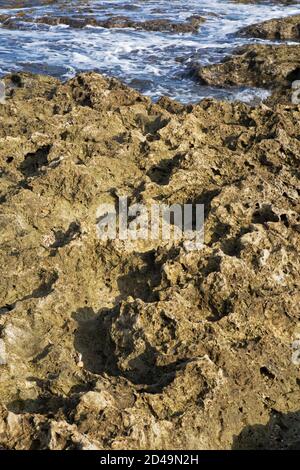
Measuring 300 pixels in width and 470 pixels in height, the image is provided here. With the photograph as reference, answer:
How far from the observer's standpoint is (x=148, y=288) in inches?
174

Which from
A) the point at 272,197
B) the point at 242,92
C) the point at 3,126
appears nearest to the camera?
the point at 272,197

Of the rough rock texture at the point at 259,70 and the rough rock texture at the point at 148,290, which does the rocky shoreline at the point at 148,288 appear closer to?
the rough rock texture at the point at 148,290

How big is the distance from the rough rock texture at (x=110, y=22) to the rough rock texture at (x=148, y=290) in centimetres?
1399

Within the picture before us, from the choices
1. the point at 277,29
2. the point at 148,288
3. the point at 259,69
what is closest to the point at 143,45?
the point at 277,29

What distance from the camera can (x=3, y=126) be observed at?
22.1 feet

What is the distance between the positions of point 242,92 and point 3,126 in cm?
733

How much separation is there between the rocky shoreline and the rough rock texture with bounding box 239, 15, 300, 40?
11613 mm

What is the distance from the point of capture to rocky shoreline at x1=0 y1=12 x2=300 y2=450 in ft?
10.6

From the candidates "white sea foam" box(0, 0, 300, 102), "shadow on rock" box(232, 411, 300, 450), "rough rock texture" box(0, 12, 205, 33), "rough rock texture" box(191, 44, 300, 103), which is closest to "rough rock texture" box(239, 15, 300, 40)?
"white sea foam" box(0, 0, 300, 102)

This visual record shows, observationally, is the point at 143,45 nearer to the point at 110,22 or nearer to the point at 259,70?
the point at 110,22

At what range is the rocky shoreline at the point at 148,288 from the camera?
127 inches
